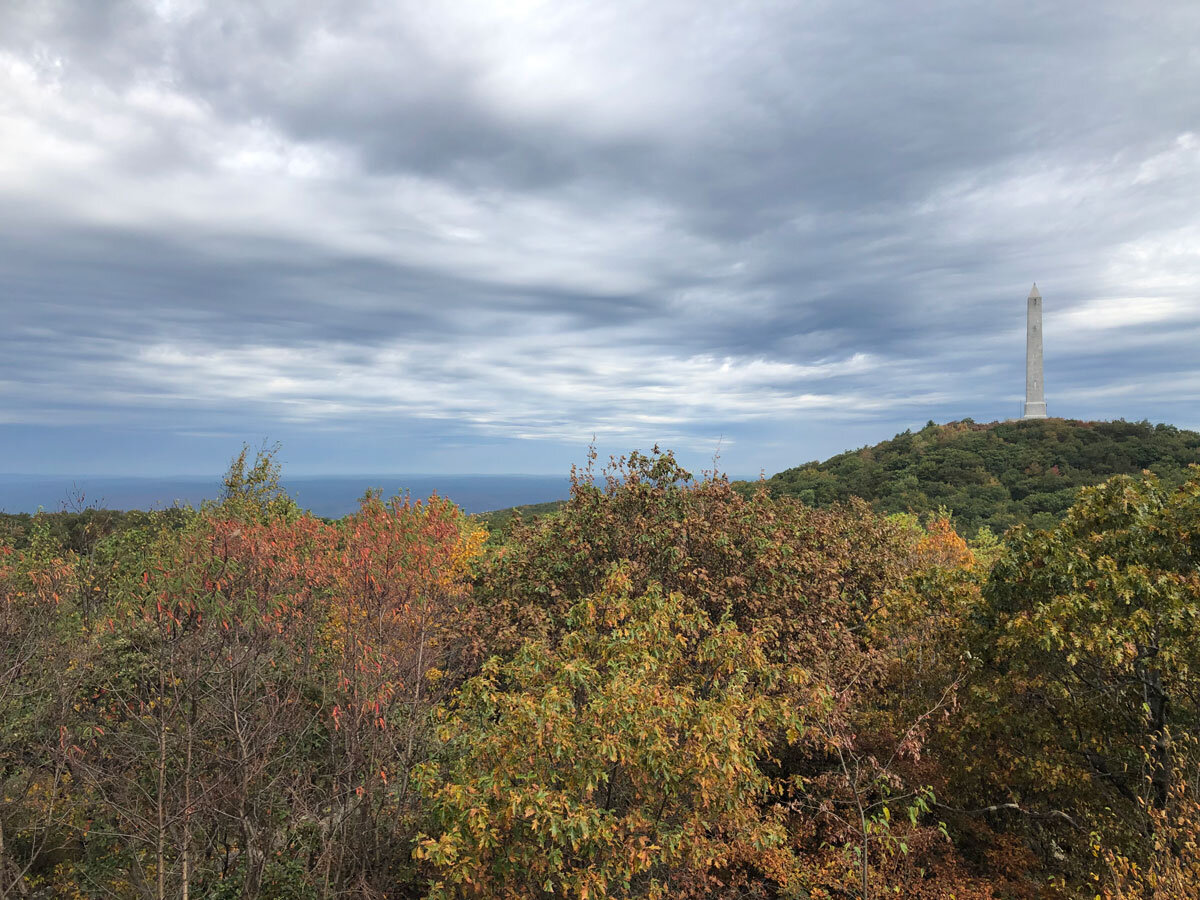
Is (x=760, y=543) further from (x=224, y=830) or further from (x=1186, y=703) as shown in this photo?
(x=224, y=830)

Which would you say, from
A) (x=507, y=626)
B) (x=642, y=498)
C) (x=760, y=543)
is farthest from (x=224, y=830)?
(x=760, y=543)

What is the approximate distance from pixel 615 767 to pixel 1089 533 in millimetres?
11730

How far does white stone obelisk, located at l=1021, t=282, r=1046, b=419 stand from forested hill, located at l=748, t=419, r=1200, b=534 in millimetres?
2453

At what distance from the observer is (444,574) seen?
88.6 ft

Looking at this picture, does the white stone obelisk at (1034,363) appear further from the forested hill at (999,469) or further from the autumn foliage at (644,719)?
the autumn foliage at (644,719)

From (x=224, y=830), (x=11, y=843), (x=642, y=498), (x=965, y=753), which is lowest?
(x=11, y=843)

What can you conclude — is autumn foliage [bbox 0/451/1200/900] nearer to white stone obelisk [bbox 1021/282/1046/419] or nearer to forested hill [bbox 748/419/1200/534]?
forested hill [bbox 748/419/1200/534]

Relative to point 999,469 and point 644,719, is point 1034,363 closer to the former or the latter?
point 999,469

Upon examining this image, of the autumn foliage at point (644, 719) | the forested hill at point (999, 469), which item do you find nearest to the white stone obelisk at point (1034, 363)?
the forested hill at point (999, 469)

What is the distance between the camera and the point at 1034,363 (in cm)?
8888

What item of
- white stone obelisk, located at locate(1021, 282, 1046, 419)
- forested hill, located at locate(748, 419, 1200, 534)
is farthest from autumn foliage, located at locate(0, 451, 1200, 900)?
white stone obelisk, located at locate(1021, 282, 1046, 419)

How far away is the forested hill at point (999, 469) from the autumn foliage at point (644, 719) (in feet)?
159

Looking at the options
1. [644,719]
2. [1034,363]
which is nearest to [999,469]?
[1034,363]

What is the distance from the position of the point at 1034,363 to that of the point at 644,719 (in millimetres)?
100618
